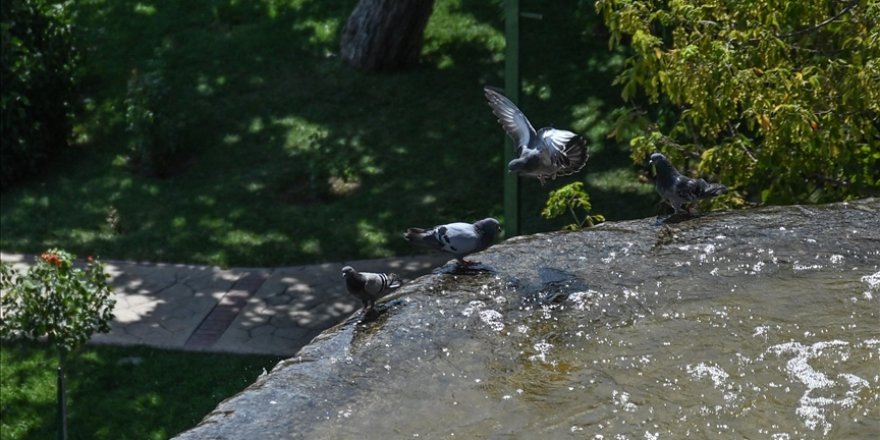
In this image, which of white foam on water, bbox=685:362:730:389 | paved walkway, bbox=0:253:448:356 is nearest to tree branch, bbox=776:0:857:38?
white foam on water, bbox=685:362:730:389

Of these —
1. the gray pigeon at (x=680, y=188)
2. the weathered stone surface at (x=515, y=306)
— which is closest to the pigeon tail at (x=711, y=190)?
the gray pigeon at (x=680, y=188)

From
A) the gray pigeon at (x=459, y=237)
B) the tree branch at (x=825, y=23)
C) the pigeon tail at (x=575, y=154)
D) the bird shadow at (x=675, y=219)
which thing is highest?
the tree branch at (x=825, y=23)

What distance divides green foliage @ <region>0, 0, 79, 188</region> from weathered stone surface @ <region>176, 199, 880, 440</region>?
374 inches

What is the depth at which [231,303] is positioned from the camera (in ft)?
38.1

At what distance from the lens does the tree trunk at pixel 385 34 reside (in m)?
15.6

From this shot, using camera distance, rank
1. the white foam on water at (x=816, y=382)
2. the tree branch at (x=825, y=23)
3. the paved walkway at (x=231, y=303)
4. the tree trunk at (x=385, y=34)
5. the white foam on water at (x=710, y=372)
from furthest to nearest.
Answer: the tree trunk at (x=385, y=34), the paved walkway at (x=231, y=303), the tree branch at (x=825, y=23), the white foam on water at (x=710, y=372), the white foam on water at (x=816, y=382)

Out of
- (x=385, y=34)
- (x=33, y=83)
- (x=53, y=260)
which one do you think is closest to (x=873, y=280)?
(x=53, y=260)

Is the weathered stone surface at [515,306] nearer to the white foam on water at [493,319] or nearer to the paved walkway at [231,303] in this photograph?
the white foam on water at [493,319]

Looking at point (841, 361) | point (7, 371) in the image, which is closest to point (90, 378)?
point (7, 371)

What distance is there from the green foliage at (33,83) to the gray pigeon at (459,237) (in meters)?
9.32

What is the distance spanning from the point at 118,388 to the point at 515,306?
5.40m

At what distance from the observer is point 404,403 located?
16.4ft

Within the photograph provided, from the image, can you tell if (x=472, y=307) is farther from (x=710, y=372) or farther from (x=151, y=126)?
(x=151, y=126)

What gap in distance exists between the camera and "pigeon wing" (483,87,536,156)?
6805mm
